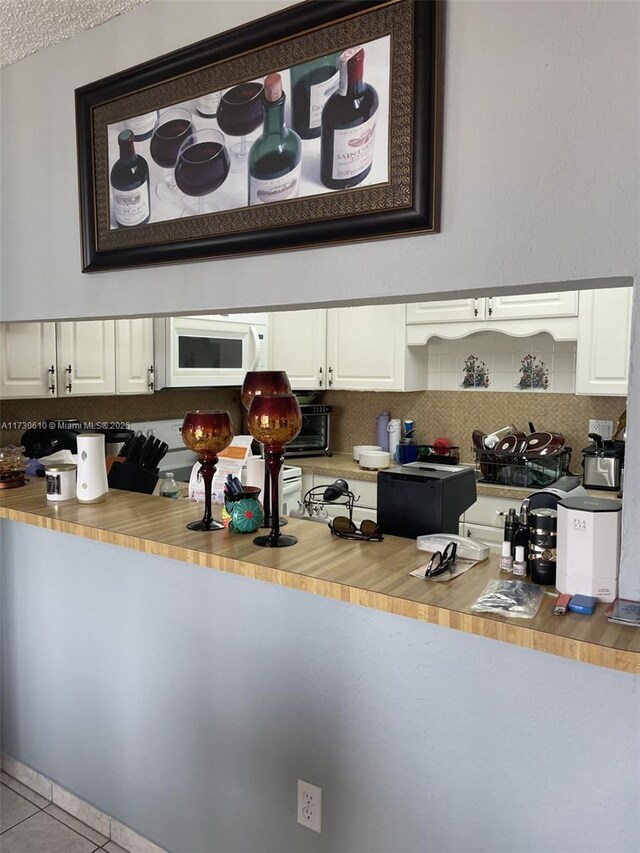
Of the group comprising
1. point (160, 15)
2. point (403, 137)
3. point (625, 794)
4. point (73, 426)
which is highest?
point (160, 15)

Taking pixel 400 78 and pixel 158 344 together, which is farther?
pixel 158 344

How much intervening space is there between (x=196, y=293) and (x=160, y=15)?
75 cm

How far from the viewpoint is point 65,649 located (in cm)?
205

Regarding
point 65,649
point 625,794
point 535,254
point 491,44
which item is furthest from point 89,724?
point 491,44

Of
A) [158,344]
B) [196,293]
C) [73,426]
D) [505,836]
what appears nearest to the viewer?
[505,836]

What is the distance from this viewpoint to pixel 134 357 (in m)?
3.40

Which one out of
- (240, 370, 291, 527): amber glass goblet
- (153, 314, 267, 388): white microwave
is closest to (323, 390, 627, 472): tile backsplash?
(153, 314, 267, 388): white microwave

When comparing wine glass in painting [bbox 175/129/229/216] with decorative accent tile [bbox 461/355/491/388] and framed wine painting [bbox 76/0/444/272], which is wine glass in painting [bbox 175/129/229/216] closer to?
framed wine painting [bbox 76/0/444/272]

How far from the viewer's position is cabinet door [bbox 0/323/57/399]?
2711 mm

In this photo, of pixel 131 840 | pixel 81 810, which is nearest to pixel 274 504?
pixel 131 840

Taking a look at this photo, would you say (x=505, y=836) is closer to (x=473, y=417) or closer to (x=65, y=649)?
(x=65, y=649)

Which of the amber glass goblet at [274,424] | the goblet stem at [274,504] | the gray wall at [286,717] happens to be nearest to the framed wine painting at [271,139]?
the amber glass goblet at [274,424]

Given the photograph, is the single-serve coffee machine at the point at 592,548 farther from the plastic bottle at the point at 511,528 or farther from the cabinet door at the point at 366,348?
the cabinet door at the point at 366,348

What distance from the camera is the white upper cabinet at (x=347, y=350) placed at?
12.6 ft
